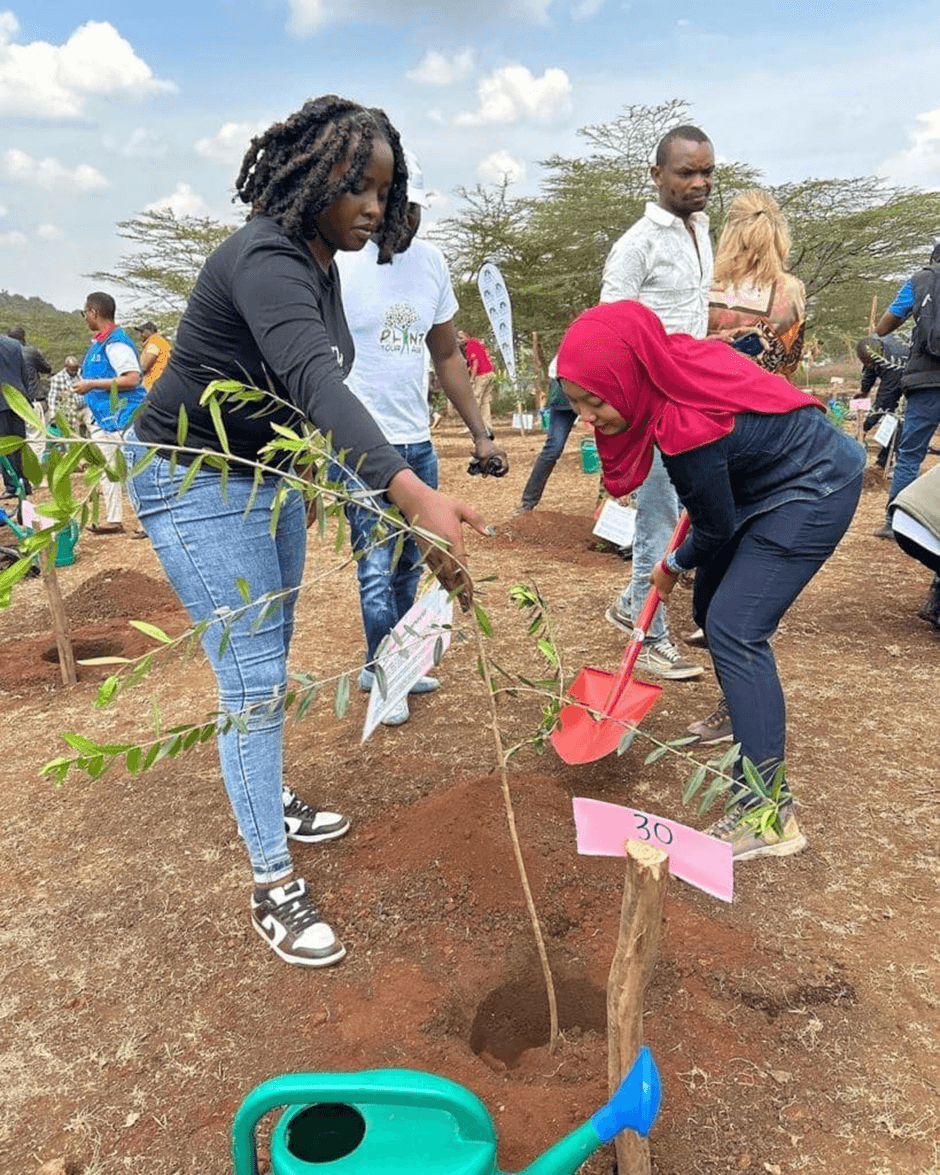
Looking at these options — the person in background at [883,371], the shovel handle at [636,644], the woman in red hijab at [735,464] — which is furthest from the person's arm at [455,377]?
the person in background at [883,371]

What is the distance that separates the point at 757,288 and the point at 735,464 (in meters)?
1.77

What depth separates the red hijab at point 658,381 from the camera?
1874 millimetres

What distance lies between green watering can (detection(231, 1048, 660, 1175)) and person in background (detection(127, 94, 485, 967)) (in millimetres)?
551

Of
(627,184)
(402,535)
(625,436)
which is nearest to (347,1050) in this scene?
(402,535)

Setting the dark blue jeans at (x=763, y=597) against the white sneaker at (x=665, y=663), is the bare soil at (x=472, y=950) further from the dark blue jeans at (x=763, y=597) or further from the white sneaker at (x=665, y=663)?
the dark blue jeans at (x=763, y=597)

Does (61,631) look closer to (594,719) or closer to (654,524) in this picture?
(594,719)

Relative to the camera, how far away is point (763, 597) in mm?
2115

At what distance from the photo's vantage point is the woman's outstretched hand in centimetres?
129

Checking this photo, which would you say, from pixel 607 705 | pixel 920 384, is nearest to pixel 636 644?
pixel 607 705

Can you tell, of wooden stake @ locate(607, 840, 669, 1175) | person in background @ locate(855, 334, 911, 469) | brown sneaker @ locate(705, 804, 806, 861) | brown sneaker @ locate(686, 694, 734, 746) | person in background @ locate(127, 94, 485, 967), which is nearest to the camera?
wooden stake @ locate(607, 840, 669, 1175)

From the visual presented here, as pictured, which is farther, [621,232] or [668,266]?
[621,232]

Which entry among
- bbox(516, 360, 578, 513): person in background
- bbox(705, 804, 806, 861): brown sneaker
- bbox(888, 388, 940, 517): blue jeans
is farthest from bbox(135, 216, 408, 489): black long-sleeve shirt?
bbox(516, 360, 578, 513): person in background

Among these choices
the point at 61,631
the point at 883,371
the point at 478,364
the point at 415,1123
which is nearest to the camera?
the point at 415,1123

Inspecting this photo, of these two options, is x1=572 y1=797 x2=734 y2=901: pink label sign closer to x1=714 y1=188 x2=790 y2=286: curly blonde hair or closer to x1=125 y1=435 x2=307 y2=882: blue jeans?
x1=125 y1=435 x2=307 y2=882: blue jeans
